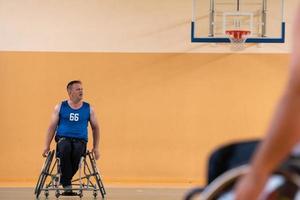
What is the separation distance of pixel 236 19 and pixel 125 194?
11.4ft

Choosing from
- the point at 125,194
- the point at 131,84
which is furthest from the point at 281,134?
the point at 131,84

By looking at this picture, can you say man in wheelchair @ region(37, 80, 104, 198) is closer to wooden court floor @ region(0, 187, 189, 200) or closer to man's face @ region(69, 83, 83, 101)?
man's face @ region(69, 83, 83, 101)

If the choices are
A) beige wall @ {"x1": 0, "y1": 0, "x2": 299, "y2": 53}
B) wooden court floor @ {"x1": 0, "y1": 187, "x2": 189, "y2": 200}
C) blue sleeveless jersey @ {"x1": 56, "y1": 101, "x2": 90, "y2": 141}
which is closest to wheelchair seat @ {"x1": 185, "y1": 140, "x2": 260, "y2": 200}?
wooden court floor @ {"x1": 0, "y1": 187, "x2": 189, "y2": 200}

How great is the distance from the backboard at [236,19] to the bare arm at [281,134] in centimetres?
936

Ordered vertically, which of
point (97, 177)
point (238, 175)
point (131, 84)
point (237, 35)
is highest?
point (237, 35)

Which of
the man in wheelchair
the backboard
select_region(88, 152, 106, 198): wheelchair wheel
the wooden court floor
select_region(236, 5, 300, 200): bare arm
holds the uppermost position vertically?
the backboard

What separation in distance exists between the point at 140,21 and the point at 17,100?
2372 millimetres

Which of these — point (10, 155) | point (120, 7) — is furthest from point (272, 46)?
point (10, 155)

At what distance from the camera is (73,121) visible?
27.0 ft

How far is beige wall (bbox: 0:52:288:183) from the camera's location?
33.9 feet

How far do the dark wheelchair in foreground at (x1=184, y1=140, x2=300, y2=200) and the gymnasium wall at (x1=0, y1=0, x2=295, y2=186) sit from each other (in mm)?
9344

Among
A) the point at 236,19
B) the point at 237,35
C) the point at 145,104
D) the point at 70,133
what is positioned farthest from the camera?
the point at 145,104

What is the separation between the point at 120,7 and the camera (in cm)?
Answer: 1049

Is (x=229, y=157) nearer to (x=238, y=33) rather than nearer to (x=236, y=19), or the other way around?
→ (x=238, y=33)
